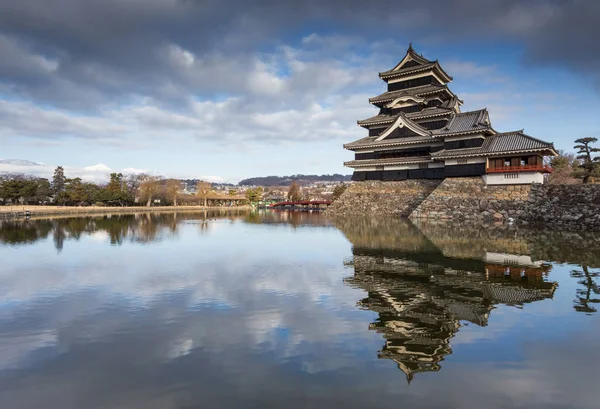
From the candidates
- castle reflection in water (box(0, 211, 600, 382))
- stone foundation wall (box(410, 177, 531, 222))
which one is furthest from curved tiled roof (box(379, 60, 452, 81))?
castle reflection in water (box(0, 211, 600, 382))

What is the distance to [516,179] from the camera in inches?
1256

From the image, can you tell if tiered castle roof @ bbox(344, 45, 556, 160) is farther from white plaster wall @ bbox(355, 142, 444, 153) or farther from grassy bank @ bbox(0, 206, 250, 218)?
grassy bank @ bbox(0, 206, 250, 218)

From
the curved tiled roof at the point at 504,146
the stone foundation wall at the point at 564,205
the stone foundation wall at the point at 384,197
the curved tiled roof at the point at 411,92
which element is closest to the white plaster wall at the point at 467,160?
the curved tiled roof at the point at 504,146

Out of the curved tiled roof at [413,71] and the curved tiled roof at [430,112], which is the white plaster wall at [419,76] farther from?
the curved tiled roof at [430,112]

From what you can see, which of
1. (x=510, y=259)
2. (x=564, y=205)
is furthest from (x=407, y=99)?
(x=510, y=259)

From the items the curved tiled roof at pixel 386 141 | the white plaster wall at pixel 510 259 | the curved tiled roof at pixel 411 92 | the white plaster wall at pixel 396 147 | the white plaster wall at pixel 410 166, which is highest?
the curved tiled roof at pixel 411 92

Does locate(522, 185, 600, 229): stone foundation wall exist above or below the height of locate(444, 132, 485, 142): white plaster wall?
below

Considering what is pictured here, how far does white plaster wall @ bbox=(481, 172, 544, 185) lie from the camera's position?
31.1 m

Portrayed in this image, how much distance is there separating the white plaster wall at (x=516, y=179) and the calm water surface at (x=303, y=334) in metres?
19.7

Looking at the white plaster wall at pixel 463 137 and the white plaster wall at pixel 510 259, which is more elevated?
the white plaster wall at pixel 463 137

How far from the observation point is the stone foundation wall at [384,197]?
1548 inches

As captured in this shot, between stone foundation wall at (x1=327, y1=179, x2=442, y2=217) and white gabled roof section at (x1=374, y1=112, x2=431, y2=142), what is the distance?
5.41 meters

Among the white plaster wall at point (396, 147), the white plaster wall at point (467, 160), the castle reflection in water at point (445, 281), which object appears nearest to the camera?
the castle reflection in water at point (445, 281)

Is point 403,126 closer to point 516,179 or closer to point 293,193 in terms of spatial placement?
point 516,179
